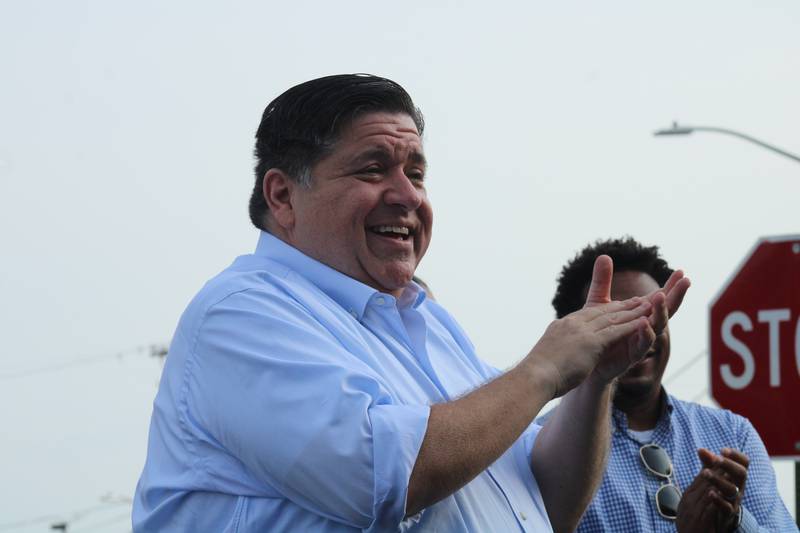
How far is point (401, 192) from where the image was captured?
3287mm

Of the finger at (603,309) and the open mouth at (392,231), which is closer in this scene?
the finger at (603,309)

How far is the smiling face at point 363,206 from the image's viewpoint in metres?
3.26

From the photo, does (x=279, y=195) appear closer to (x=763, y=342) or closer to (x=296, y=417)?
(x=296, y=417)

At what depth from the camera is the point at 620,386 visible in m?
4.54

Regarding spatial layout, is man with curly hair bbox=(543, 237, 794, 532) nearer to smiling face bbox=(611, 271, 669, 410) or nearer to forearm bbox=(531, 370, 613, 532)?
smiling face bbox=(611, 271, 669, 410)

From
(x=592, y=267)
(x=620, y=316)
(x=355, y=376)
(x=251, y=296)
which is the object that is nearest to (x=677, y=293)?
(x=620, y=316)

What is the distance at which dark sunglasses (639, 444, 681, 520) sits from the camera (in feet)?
13.7

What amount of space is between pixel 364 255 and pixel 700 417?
6.17 ft

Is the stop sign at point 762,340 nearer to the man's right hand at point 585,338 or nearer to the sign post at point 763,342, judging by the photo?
the sign post at point 763,342

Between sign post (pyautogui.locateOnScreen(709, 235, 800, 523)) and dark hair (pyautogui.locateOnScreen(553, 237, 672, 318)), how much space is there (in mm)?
346

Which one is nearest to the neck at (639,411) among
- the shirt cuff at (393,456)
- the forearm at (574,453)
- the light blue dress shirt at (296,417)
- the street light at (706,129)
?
the forearm at (574,453)

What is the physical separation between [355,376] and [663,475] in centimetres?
194

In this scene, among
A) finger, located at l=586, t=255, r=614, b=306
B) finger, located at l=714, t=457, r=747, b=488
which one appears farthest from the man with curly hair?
finger, located at l=586, t=255, r=614, b=306

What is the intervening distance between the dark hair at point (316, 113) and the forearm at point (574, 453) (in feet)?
2.97
